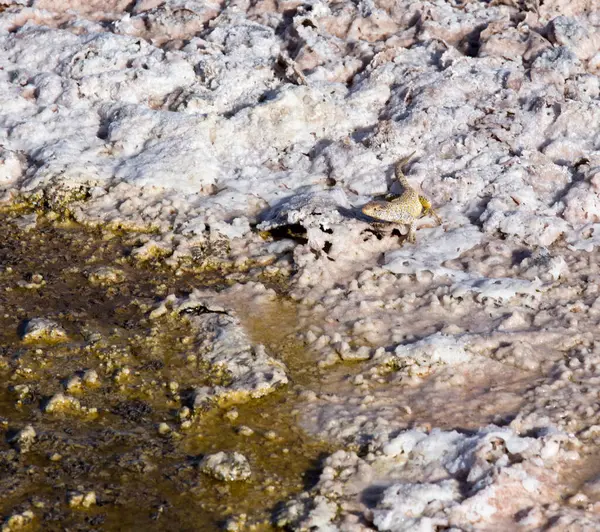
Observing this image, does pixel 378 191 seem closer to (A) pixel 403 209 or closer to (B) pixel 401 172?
(B) pixel 401 172

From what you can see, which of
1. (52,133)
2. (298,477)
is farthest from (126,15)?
(298,477)

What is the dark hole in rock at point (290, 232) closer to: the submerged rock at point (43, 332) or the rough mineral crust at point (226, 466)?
the submerged rock at point (43, 332)

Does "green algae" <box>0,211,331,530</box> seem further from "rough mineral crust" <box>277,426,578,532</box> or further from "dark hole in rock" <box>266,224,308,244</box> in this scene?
"dark hole in rock" <box>266,224,308,244</box>

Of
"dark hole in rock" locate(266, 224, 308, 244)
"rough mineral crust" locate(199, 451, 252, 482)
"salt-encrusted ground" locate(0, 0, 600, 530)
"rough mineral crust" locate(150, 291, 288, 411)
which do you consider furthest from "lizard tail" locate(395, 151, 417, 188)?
"rough mineral crust" locate(199, 451, 252, 482)

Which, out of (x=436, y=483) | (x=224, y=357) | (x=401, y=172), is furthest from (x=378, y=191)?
(x=436, y=483)

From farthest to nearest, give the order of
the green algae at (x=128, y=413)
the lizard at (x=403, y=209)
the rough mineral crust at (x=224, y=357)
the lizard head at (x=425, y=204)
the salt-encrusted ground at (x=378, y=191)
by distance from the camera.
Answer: the lizard head at (x=425, y=204) < the lizard at (x=403, y=209) < the rough mineral crust at (x=224, y=357) < the salt-encrusted ground at (x=378, y=191) < the green algae at (x=128, y=413)

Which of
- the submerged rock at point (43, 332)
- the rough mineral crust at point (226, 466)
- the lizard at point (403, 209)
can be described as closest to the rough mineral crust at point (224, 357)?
the rough mineral crust at point (226, 466)
